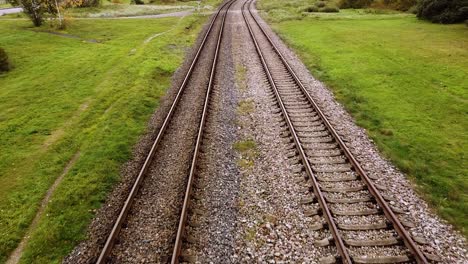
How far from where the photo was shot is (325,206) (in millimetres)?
8578


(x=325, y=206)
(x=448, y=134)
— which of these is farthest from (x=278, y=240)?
(x=448, y=134)

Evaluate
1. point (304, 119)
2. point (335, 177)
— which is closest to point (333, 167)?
point (335, 177)

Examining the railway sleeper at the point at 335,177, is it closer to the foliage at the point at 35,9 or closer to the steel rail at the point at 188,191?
the steel rail at the point at 188,191

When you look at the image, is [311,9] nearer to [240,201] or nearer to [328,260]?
[240,201]

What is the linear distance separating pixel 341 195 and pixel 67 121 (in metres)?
13.0

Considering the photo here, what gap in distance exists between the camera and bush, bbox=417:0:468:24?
35.3 meters

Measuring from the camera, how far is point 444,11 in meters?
36.7

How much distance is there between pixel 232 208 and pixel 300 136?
15.7ft

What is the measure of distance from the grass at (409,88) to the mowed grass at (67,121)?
409 inches

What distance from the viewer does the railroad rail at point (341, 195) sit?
7.45 meters

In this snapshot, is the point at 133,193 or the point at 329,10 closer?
the point at 133,193

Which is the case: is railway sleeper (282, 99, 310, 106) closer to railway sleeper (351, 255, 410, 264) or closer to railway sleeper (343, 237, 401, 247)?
railway sleeper (343, 237, 401, 247)

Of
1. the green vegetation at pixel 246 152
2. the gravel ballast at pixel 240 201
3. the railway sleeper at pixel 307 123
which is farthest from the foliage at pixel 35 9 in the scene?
the railway sleeper at pixel 307 123

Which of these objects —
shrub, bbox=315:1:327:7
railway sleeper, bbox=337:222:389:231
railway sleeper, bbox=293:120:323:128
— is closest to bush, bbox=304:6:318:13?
shrub, bbox=315:1:327:7
